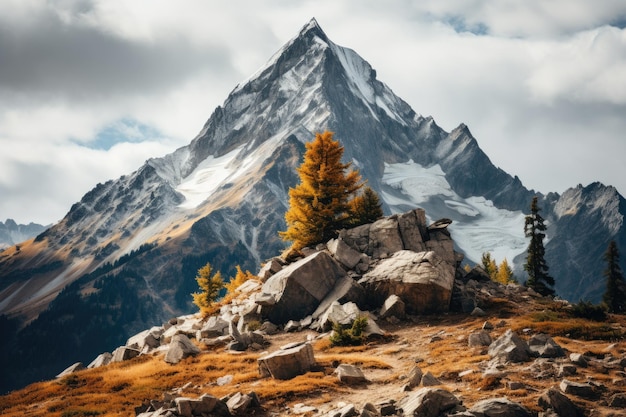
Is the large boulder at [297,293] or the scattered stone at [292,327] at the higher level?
the large boulder at [297,293]

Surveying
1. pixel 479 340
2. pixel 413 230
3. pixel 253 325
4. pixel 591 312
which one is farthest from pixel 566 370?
pixel 413 230

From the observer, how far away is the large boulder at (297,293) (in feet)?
97.8

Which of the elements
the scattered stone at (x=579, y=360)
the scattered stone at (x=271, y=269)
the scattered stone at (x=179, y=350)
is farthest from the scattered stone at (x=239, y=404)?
the scattered stone at (x=271, y=269)

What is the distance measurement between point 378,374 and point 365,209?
2322 cm

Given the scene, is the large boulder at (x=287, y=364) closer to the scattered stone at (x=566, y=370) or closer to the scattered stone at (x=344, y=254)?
the scattered stone at (x=566, y=370)

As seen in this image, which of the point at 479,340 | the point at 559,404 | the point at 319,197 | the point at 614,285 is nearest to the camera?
the point at 559,404

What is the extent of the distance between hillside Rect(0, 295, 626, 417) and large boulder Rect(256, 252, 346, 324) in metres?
2.94

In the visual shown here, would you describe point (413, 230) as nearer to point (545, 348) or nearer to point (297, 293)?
point (297, 293)

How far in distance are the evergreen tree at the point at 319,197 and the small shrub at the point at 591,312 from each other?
1932 cm

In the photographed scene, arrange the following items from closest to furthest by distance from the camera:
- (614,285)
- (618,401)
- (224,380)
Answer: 1. (618,401)
2. (224,380)
3. (614,285)

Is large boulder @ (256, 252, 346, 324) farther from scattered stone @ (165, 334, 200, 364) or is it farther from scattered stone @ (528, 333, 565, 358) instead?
scattered stone @ (528, 333, 565, 358)

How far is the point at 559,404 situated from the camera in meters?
11.3

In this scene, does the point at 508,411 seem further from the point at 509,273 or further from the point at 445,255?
the point at 509,273

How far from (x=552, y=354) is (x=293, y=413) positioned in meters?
10.2
